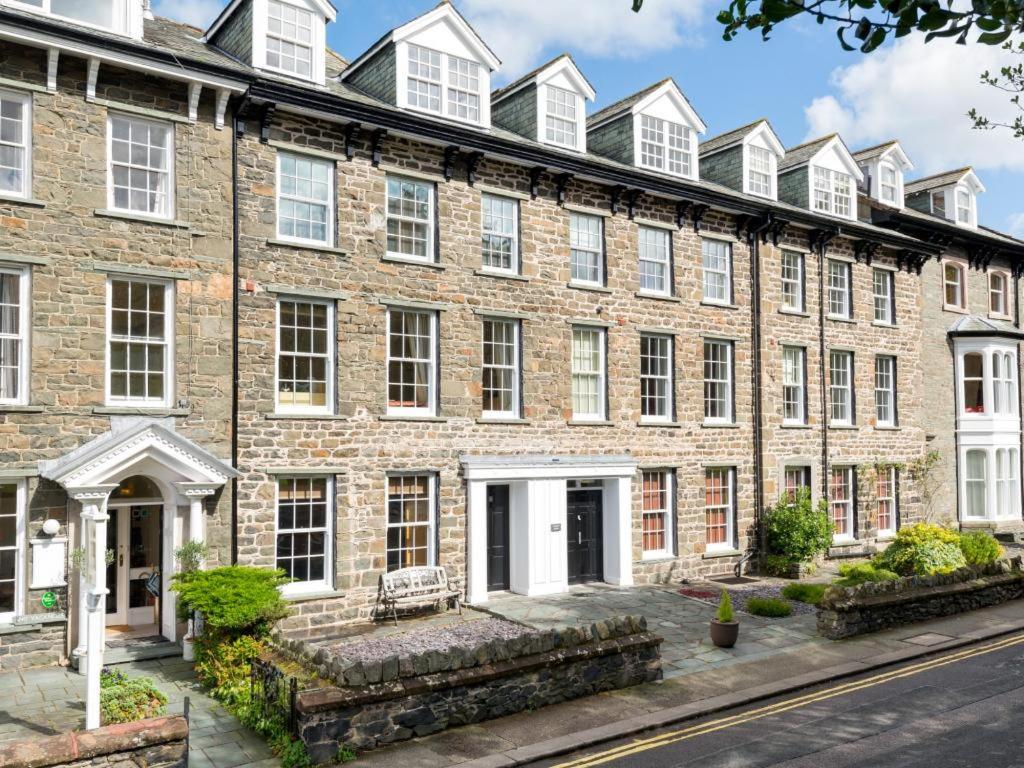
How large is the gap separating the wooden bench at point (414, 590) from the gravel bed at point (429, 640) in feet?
3.82

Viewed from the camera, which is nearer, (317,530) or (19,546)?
(19,546)

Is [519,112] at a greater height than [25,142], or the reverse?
[519,112]

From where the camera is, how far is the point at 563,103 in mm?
21500

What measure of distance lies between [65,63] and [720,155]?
17.7m

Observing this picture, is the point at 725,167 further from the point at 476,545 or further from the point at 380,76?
the point at 476,545

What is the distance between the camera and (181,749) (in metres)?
9.19

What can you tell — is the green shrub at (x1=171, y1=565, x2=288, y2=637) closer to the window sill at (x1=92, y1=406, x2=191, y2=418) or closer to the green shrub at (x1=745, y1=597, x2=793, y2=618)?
the window sill at (x1=92, y1=406, x2=191, y2=418)

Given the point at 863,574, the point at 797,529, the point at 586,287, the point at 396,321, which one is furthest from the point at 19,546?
the point at 797,529

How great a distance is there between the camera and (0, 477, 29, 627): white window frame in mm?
13984

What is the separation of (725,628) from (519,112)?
13391 millimetres

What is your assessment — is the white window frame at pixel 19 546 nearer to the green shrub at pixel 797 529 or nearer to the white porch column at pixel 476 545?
the white porch column at pixel 476 545

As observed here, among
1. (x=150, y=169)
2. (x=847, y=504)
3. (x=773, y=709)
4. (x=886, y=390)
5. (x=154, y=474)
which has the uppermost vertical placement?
(x=150, y=169)

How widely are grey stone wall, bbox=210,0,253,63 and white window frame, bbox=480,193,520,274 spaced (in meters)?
5.76

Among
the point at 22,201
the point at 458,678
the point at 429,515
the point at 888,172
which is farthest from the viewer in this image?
the point at 888,172
